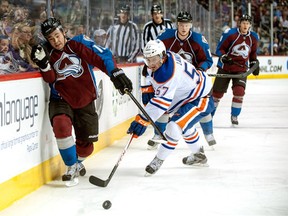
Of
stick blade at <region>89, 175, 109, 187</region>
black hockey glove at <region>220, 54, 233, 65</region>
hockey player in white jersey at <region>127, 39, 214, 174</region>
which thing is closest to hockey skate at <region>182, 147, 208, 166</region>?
hockey player in white jersey at <region>127, 39, 214, 174</region>

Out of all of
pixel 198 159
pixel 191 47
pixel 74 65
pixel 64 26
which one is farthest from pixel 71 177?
pixel 191 47

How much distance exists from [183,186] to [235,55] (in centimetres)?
361

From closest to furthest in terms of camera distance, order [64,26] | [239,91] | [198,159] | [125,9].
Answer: [198,159], [64,26], [239,91], [125,9]

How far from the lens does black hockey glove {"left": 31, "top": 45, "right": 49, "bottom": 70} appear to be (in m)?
4.24

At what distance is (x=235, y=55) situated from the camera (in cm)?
775

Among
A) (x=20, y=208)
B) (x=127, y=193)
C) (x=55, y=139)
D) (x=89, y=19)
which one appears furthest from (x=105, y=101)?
(x=20, y=208)

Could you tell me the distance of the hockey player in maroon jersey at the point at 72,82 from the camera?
14.3ft

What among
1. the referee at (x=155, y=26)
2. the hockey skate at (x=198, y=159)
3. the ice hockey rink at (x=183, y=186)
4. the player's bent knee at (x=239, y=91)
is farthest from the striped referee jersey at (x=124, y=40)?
the hockey skate at (x=198, y=159)

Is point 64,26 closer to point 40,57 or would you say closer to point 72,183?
point 40,57

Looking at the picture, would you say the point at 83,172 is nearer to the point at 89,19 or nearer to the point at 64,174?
the point at 64,174

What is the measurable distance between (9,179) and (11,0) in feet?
3.49

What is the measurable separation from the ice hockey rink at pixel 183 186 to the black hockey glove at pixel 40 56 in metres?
0.75

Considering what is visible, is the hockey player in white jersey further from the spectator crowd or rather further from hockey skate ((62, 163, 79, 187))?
the spectator crowd

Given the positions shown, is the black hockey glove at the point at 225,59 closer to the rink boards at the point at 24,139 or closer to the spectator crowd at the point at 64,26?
the spectator crowd at the point at 64,26
